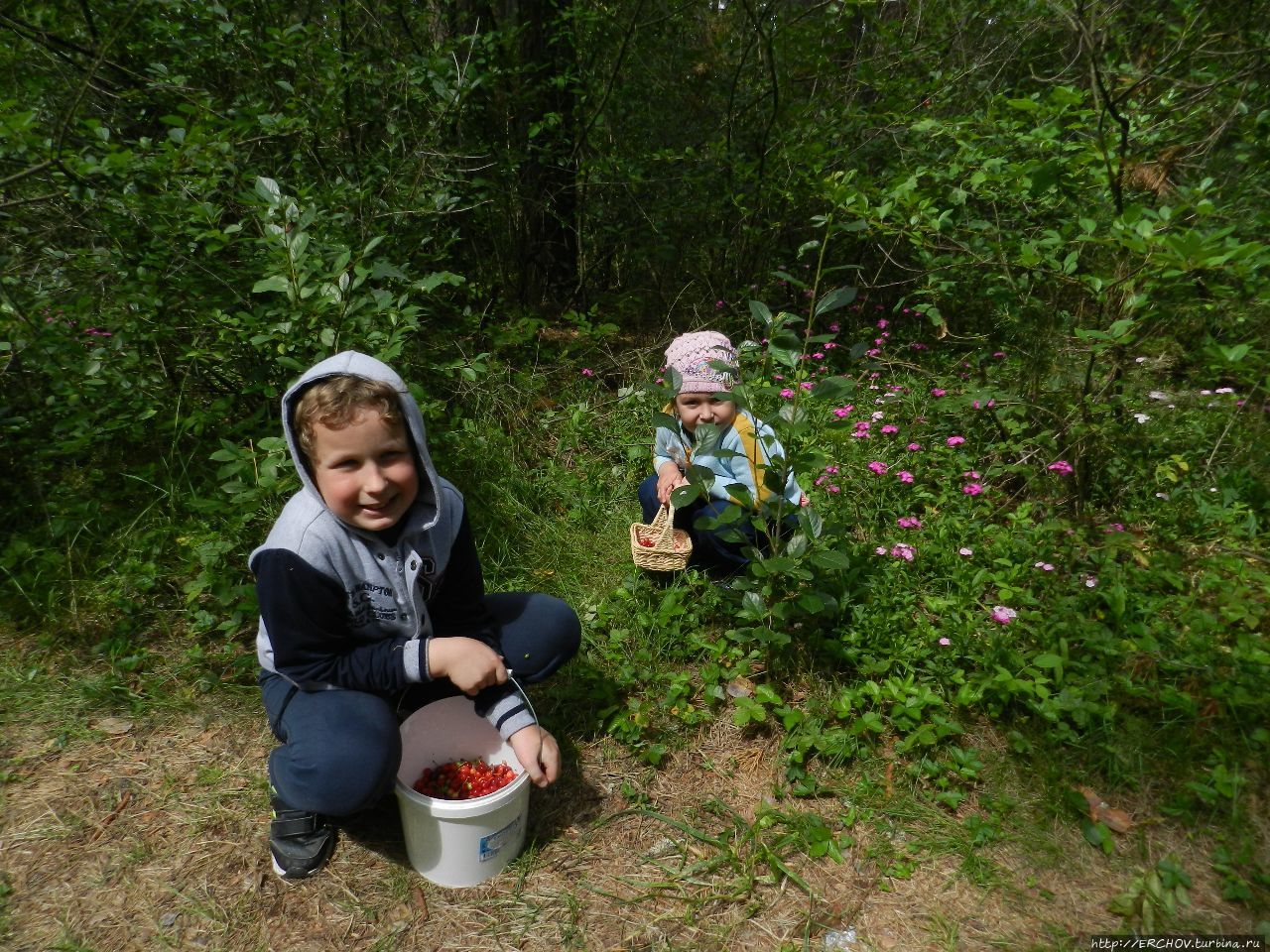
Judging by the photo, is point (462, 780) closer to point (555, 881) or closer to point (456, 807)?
point (456, 807)

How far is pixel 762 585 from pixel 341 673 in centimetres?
121

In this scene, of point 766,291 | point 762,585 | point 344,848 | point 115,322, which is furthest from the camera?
point 766,291

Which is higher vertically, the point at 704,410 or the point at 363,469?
the point at 363,469

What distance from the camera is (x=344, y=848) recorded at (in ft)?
5.93

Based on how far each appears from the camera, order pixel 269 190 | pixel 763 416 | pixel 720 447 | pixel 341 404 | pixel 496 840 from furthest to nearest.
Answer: pixel 763 416 < pixel 720 447 < pixel 269 190 < pixel 496 840 < pixel 341 404

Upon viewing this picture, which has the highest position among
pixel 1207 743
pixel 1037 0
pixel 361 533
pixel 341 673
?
pixel 1037 0

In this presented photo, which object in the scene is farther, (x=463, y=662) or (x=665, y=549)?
(x=665, y=549)

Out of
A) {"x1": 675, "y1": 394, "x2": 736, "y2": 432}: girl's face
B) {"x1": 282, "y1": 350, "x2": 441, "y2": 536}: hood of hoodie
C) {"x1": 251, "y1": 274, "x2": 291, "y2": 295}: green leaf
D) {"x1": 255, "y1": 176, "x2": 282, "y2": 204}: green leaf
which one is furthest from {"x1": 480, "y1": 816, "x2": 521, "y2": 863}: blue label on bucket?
{"x1": 255, "y1": 176, "x2": 282, "y2": 204}: green leaf

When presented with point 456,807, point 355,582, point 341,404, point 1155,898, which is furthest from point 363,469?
→ point 1155,898

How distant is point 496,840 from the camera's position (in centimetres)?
166

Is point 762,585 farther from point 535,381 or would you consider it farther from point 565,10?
point 565,10

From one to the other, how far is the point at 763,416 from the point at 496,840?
213 cm

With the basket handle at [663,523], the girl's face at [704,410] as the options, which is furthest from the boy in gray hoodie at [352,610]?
the girl's face at [704,410]

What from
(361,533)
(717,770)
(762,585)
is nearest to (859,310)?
(762,585)
